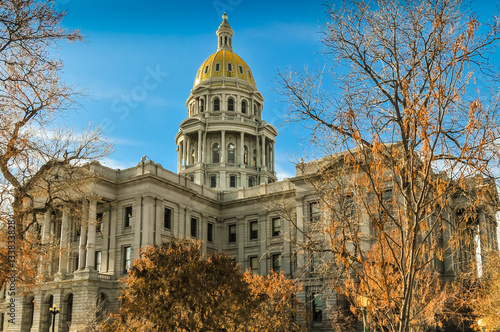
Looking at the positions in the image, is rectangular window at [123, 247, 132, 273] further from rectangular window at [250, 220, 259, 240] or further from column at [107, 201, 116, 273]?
rectangular window at [250, 220, 259, 240]

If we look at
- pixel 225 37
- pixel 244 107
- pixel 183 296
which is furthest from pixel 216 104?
pixel 183 296

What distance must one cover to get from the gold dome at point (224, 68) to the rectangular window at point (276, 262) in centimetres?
3915

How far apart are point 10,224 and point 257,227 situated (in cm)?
4941

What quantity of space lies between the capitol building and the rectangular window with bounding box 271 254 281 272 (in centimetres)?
9

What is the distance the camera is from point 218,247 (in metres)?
66.6

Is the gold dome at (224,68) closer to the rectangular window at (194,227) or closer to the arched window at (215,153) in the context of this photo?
the arched window at (215,153)

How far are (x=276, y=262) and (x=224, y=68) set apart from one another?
4156cm

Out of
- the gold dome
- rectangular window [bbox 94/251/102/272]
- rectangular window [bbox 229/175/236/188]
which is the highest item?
the gold dome

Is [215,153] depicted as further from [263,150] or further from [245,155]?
[263,150]

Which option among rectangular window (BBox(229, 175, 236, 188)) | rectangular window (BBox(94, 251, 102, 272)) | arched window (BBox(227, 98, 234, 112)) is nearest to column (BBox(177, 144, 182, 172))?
rectangular window (BBox(229, 175, 236, 188))

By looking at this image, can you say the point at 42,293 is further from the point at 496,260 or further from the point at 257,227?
the point at 496,260

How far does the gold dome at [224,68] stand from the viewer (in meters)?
92.4

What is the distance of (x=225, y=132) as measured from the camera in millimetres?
85875

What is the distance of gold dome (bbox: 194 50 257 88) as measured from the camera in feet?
303
